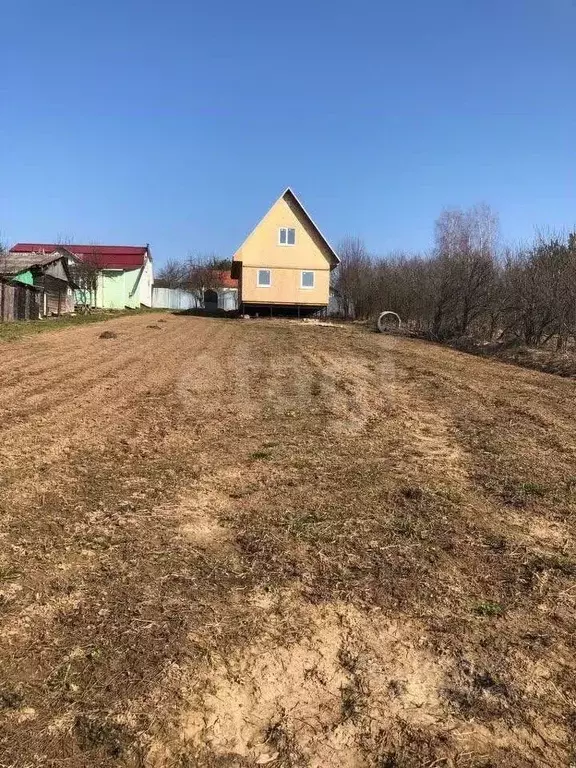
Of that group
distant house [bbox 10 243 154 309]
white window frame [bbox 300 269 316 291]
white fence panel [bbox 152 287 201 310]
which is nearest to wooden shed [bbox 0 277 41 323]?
distant house [bbox 10 243 154 309]

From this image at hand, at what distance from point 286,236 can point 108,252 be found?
743 inches

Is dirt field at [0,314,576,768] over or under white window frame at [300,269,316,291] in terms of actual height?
under

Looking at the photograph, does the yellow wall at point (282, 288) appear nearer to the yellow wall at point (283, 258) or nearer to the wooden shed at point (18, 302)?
the yellow wall at point (283, 258)

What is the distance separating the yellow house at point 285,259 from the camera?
105 ft

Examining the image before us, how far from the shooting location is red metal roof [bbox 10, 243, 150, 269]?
4312 centimetres

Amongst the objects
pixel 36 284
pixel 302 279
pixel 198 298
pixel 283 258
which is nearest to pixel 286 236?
pixel 283 258

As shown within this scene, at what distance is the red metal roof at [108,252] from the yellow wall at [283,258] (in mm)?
14374

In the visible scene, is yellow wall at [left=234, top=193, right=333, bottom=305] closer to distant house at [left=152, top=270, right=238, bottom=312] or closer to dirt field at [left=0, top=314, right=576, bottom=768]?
distant house at [left=152, top=270, right=238, bottom=312]

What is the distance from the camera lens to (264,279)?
1277 inches

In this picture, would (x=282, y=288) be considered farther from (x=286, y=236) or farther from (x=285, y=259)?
(x=286, y=236)

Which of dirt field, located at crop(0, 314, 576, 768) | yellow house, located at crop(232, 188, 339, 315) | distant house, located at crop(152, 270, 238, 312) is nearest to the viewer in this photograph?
dirt field, located at crop(0, 314, 576, 768)

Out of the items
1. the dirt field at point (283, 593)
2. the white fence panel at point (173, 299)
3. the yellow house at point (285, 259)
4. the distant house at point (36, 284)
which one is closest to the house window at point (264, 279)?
the yellow house at point (285, 259)

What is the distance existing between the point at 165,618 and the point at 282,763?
3.35ft

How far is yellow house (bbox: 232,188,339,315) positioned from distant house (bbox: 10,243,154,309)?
12.0 m
